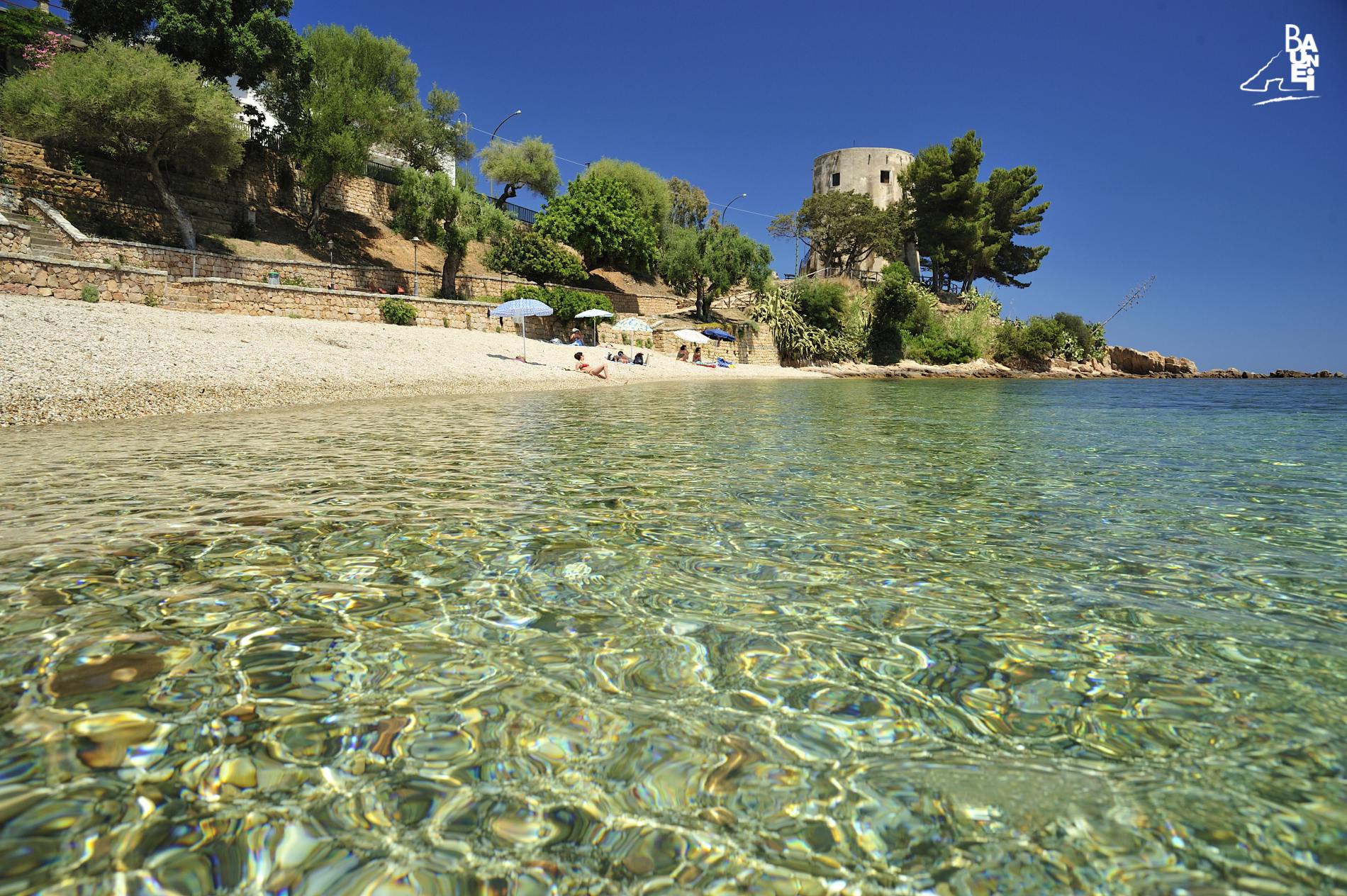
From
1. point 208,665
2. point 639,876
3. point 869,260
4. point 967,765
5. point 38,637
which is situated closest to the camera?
point 639,876

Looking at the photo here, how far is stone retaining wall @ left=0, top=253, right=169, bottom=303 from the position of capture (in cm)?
1588

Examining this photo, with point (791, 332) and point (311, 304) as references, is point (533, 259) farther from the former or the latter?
point (791, 332)

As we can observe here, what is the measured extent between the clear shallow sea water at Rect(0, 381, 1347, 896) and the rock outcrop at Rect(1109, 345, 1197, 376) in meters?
72.5

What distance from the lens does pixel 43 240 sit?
2042 cm

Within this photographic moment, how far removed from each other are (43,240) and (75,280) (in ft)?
18.6

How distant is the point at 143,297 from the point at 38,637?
2175cm

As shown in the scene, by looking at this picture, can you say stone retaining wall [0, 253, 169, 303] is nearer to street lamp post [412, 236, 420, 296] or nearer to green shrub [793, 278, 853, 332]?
street lamp post [412, 236, 420, 296]

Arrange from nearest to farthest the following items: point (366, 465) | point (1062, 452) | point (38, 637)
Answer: point (38, 637) → point (366, 465) → point (1062, 452)

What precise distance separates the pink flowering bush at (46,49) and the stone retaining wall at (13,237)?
1413 centimetres

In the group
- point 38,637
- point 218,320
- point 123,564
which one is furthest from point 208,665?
point 218,320

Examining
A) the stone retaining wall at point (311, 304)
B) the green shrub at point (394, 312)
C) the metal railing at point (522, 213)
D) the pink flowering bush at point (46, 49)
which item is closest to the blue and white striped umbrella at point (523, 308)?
the green shrub at point (394, 312)

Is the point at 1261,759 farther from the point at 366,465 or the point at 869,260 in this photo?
the point at 869,260

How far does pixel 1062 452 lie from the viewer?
355 inches

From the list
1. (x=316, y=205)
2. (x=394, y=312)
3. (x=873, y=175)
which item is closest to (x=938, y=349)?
(x=873, y=175)
